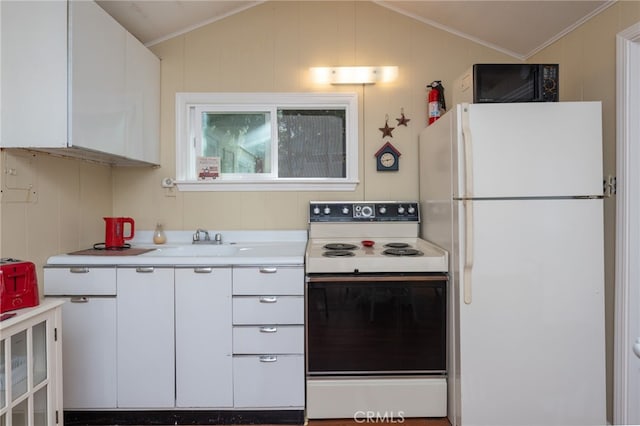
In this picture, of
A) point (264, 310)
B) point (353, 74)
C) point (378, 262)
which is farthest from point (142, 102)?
point (378, 262)

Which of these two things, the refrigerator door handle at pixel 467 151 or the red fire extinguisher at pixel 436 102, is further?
the red fire extinguisher at pixel 436 102

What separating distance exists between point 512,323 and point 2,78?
9.15 ft

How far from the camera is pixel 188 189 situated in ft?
8.34

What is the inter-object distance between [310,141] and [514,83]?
4.53 feet

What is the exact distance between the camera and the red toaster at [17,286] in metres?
1.32

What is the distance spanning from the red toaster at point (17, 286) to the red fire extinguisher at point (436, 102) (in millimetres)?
2425

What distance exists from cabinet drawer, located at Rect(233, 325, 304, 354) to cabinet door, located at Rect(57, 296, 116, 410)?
708mm

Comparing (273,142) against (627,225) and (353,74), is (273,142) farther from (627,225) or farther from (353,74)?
(627,225)

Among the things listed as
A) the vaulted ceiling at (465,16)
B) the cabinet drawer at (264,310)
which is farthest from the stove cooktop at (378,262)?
the vaulted ceiling at (465,16)

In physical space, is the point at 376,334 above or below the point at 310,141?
below

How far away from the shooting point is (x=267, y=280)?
6.19 feet

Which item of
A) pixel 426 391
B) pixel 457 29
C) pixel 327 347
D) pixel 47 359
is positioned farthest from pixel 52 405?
pixel 457 29

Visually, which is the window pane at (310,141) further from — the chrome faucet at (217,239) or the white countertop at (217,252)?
the chrome faucet at (217,239)

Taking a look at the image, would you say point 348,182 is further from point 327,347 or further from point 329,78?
point 327,347
